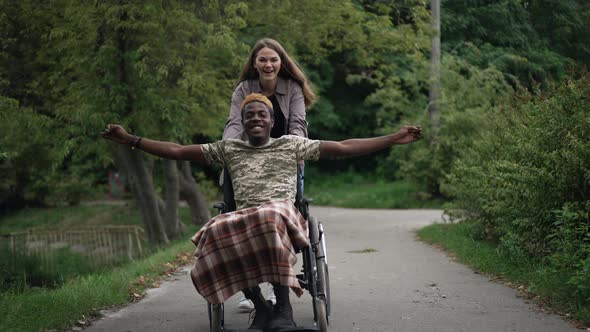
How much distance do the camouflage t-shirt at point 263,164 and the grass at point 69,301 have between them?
1.83 metres

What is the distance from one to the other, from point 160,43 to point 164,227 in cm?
616

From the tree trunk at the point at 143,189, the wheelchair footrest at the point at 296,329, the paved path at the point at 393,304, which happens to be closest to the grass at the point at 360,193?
the tree trunk at the point at 143,189

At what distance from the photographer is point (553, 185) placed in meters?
7.48

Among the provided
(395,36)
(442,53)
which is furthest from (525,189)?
(442,53)

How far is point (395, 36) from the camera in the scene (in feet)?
57.1

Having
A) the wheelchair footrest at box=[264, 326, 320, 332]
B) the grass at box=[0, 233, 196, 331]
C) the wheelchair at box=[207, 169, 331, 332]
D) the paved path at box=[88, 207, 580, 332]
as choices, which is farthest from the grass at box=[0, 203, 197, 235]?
the wheelchair footrest at box=[264, 326, 320, 332]

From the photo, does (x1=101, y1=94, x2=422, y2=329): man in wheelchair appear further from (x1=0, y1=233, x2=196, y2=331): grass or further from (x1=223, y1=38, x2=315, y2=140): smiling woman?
(x1=0, y1=233, x2=196, y2=331): grass

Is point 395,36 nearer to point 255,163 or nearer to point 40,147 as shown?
point 40,147

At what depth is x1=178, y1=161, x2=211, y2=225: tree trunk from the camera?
20531 millimetres

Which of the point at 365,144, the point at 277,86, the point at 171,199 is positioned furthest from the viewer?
the point at 171,199

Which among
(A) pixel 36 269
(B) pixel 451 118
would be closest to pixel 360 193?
(B) pixel 451 118

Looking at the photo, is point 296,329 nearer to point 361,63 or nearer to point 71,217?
point 361,63

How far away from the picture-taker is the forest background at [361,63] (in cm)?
766

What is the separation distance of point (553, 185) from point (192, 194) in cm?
1402
